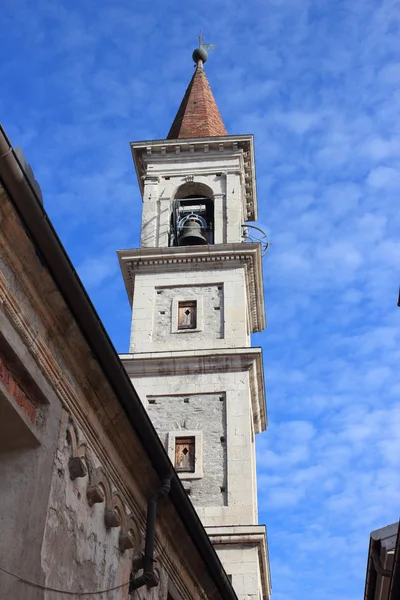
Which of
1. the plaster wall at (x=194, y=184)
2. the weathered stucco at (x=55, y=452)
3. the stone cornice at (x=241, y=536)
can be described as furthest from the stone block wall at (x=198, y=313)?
the weathered stucco at (x=55, y=452)

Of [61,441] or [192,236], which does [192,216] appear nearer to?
[192,236]

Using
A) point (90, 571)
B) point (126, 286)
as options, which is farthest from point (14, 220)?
point (126, 286)

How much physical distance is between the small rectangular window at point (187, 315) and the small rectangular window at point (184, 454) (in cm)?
297

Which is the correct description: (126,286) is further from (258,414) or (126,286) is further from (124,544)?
(124,544)

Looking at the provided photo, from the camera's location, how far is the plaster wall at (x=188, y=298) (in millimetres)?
18938

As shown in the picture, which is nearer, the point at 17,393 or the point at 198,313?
the point at 17,393

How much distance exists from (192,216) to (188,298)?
3116 mm

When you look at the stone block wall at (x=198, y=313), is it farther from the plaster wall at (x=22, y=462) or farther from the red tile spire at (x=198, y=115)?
the plaster wall at (x=22, y=462)

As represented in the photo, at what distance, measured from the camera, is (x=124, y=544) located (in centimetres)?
766

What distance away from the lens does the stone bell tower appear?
653 inches

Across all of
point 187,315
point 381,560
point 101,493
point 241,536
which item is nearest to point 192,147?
point 187,315

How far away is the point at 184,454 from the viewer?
17.1 metres

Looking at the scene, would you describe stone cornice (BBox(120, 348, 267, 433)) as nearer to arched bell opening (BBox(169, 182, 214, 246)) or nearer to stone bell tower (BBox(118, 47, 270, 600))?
stone bell tower (BBox(118, 47, 270, 600))

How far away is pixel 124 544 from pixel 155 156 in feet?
55.0
